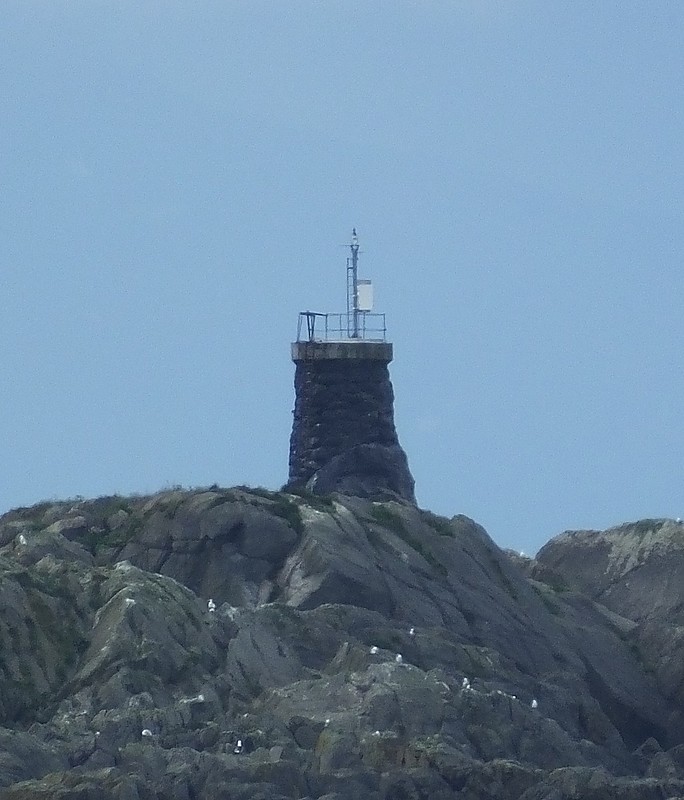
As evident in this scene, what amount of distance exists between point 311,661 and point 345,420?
14.4 meters

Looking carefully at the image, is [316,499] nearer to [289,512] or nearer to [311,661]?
[289,512]

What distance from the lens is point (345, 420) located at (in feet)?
203

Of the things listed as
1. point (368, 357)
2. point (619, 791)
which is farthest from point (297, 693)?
point (368, 357)

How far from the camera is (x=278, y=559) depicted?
172ft

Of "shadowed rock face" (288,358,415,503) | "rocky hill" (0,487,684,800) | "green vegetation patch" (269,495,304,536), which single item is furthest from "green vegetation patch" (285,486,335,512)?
"shadowed rock face" (288,358,415,503)

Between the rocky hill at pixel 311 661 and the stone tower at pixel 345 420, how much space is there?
14.6 ft

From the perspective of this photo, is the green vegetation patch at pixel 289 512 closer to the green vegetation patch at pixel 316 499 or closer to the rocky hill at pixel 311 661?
the rocky hill at pixel 311 661

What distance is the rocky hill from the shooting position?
41.1 m

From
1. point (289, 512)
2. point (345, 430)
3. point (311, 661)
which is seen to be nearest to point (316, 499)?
point (289, 512)

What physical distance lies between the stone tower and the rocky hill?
4464 mm

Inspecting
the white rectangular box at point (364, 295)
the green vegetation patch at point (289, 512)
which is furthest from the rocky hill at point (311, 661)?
the white rectangular box at point (364, 295)

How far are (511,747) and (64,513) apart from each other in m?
16.1

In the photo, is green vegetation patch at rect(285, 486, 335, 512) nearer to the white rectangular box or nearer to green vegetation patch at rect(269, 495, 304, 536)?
green vegetation patch at rect(269, 495, 304, 536)

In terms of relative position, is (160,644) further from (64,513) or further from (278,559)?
(64,513)
